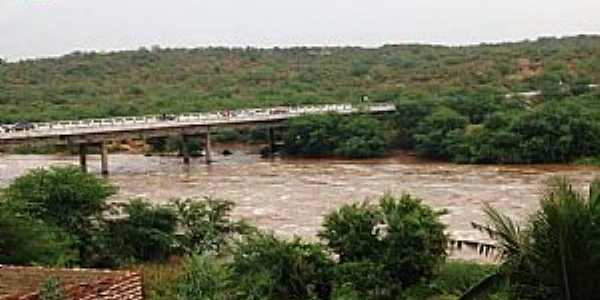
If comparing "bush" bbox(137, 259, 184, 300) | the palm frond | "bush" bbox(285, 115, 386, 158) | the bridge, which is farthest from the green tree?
the palm frond

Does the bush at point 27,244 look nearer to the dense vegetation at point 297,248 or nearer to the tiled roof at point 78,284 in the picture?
the dense vegetation at point 297,248

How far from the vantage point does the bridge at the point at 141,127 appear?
173 ft

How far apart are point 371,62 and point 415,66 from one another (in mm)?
16519

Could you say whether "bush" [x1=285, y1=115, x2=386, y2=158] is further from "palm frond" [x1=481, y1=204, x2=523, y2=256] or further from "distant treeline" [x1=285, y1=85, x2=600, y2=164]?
"palm frond" [x1=481, y1=204, x2=523, y2=256]

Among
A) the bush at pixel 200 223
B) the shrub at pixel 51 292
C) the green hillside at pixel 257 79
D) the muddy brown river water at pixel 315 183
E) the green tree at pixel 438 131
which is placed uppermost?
the green hillside at pixel 257 79

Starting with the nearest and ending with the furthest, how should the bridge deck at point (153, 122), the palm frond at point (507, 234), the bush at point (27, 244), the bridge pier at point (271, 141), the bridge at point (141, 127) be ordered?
the palm frond at point (507, 234)
the bush at point (27, 244)
the bridge deck at point (153, 122)
the bridge at point (141, 127)
the bridge pier at point (271, 141)

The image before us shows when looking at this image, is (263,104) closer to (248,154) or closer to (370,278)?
(248,154)

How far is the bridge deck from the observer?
52.1 metres

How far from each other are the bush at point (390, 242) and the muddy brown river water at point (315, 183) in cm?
684

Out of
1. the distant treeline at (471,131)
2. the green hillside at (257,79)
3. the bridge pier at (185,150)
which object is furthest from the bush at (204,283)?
the green hillside at (257,79)

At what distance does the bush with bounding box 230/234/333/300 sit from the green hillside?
48232mm

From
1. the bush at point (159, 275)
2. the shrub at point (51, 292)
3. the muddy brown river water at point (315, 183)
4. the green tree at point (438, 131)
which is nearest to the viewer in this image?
the shrub at point (51, 292)

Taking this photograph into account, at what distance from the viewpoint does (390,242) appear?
75.1 feet

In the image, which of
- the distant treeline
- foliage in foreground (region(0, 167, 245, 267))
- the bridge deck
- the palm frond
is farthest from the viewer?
the distant treeline
